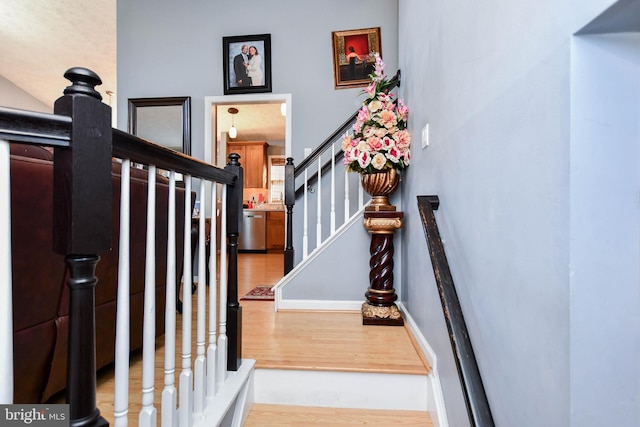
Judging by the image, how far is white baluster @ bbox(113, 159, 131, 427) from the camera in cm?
74

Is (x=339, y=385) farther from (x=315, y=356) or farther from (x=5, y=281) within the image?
(x=5, y=281)

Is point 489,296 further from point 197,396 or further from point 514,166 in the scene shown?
point 197,396

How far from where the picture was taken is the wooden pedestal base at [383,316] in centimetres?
215

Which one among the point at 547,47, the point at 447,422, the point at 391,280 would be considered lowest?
the point at 447,422

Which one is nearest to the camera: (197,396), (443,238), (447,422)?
(197,396)

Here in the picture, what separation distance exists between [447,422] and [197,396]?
104cm

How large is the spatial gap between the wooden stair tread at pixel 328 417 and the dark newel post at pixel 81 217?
105 cm

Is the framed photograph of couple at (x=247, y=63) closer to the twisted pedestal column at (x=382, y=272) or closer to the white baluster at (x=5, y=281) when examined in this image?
the twisted pedestal column at (x=382, y=272)

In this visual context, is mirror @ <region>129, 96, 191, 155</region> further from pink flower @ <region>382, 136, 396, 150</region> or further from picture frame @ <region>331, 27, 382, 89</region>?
pink flower @ <region>382, 136, 396, 150</region>

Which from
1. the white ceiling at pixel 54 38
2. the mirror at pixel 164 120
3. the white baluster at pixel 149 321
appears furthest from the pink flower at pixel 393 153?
the white ceiling at pixel 54 38

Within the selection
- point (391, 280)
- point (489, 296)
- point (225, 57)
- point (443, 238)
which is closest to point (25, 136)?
point (489, 296)

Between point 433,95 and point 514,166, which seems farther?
point 433,95

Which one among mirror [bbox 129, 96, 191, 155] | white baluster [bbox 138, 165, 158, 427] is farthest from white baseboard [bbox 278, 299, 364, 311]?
mirror [bbox 129, 96, 191, 155]

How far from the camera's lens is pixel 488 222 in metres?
1.00
